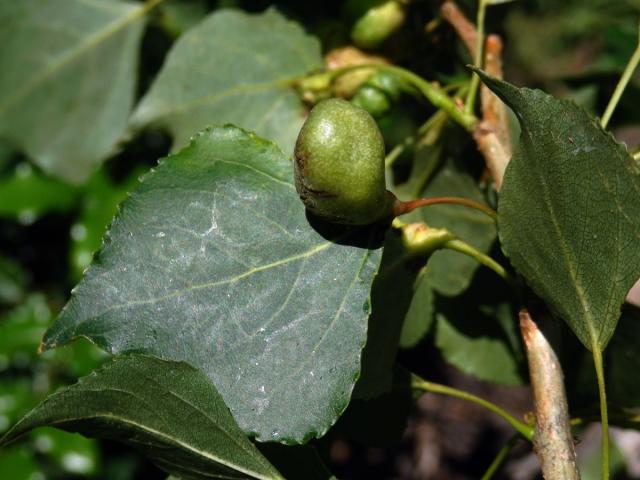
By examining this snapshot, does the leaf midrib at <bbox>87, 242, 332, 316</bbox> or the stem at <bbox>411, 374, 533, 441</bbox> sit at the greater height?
the leaf midrib at <bbox>87, 242, 332, 316</bbox>

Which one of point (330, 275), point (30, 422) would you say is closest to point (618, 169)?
point (330, 275)

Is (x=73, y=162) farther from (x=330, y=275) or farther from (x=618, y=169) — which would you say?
(x=618, y=169)

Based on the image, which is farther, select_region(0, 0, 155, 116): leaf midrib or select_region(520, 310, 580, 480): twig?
select_region(0, 0, 155, 116): leaf midrib

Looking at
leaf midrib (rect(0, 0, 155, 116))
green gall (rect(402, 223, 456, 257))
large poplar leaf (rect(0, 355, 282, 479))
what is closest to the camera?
large poplar leaf (rect(0, 355, 282, 479))

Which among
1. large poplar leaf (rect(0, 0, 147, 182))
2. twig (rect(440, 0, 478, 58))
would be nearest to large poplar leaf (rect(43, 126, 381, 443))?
twig (rect(440, 0, 478, 58))

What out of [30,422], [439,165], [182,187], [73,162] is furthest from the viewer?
[73,162]

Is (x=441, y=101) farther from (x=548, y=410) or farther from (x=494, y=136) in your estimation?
(x=548, y=410)

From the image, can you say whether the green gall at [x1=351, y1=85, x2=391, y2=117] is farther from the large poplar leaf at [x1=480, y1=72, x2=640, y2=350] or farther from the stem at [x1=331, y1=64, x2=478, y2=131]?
the large poplar leaf at [x1=480, y1=72, x2=640, y2=350]
